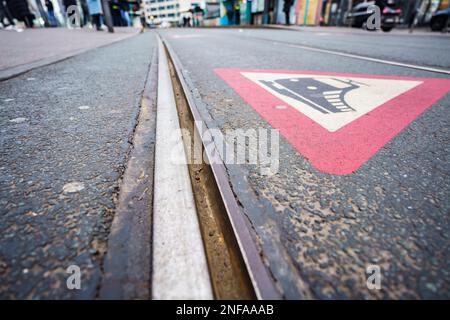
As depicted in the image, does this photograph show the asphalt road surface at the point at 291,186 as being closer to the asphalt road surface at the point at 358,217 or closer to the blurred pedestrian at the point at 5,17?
the asphalt road surface at the point at 358,217

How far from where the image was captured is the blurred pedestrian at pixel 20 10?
14502 millimetres

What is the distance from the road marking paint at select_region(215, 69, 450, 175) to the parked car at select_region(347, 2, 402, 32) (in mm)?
14821

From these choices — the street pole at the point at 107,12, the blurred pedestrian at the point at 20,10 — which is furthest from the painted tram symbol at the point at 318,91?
the blurred pedestrian at the point at 20,10

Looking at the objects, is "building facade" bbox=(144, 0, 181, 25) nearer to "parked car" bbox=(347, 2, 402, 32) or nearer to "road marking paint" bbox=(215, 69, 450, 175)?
"parked car" bbox=(347, 2, 402, 32)

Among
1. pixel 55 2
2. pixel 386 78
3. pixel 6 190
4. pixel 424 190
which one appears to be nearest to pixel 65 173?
pixel 6 190

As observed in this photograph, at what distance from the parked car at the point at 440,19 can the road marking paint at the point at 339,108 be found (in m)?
15.5

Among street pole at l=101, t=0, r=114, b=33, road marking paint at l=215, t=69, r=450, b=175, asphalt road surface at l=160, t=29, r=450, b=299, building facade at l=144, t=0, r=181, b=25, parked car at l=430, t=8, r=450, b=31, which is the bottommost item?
asphalt road surface at l=160, t=29, r=450, b=299

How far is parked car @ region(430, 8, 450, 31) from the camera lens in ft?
42.5

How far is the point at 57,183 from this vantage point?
1044 mm

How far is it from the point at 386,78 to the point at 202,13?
55979mm

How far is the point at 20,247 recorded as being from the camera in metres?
0.74

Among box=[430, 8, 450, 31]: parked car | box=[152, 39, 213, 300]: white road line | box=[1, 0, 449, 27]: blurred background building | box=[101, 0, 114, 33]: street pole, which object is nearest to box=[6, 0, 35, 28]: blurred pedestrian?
box=[1, 0, 449, 27]: blurred background building

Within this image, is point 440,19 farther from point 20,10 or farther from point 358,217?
point 20,10

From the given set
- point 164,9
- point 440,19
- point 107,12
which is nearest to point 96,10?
point 107,12
